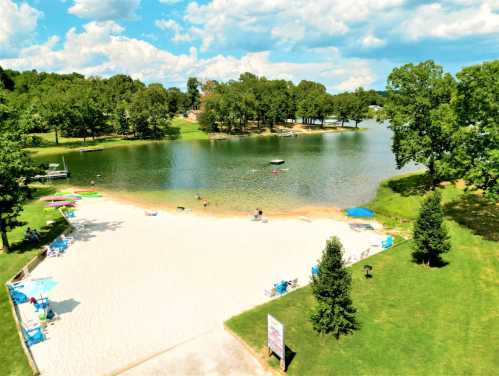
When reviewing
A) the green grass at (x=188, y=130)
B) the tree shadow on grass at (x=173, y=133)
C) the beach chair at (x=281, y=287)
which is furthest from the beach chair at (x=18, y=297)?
the tree shadow on grass at (x=173, y=133)

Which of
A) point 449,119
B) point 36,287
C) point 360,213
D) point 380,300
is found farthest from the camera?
point 360,213

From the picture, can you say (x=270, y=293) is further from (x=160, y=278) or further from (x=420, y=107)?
(x=420, y=107)

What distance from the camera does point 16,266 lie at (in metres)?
29.4

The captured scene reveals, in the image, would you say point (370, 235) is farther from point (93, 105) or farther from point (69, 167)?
point (93, 105)

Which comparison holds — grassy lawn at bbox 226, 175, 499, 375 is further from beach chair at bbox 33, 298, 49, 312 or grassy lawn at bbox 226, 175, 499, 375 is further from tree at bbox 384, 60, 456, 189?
tree at bbox 384, 60, 456, 189

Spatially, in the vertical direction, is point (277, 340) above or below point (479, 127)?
below

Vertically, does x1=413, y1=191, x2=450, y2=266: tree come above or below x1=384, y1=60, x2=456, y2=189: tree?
below

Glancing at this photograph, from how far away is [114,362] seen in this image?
18.4 meters

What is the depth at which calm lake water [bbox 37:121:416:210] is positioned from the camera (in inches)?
2230

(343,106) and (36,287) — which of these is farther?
(343,106)

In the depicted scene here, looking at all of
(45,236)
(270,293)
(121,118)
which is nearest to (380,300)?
(270,293)

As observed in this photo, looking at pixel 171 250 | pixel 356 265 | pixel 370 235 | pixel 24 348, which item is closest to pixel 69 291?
pixel 24 348

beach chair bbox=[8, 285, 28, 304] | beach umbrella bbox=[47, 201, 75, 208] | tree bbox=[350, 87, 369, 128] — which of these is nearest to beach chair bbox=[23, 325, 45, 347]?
beach chair bbox=[8, 285, 28, 304]

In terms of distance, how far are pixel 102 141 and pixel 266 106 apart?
74641mm
